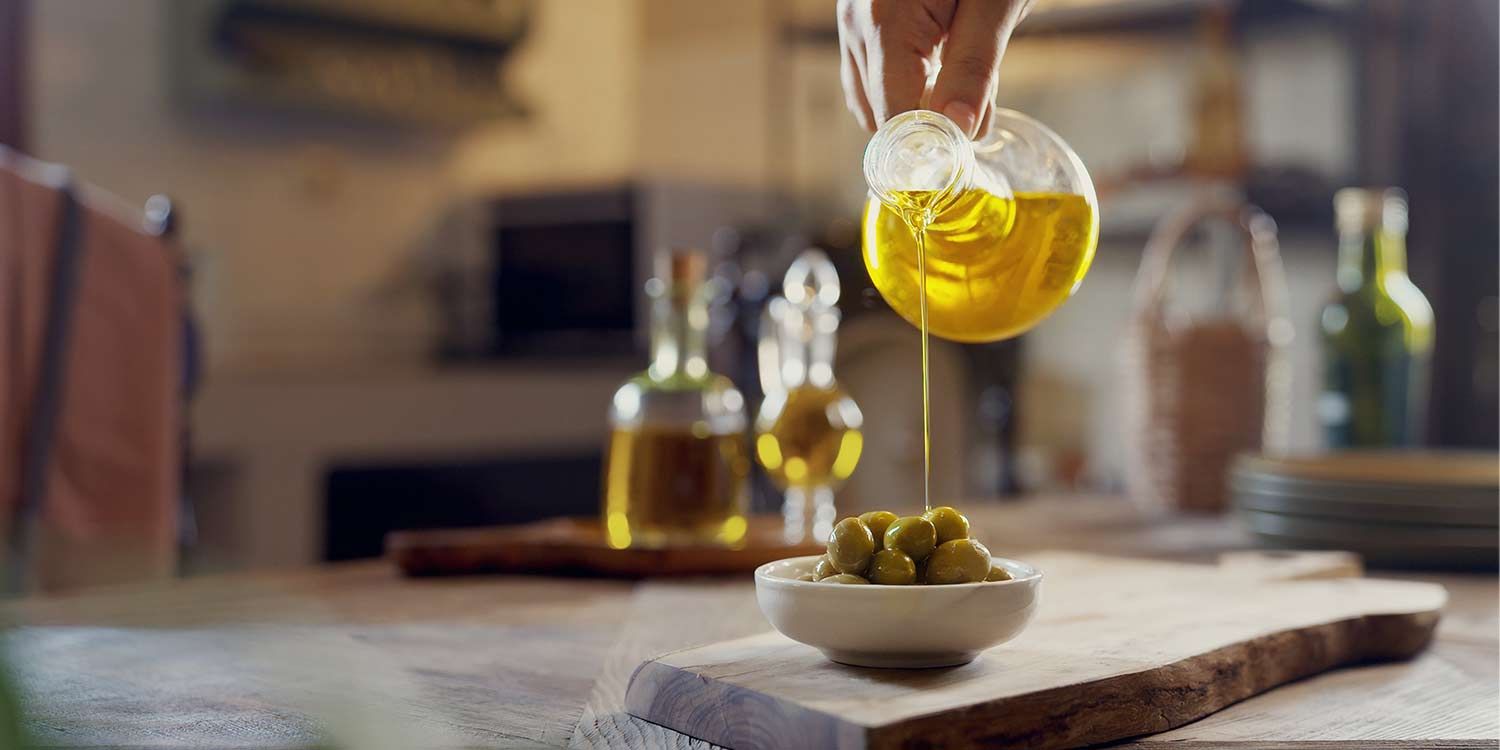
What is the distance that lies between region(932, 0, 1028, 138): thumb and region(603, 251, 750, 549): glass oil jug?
505 millimetres

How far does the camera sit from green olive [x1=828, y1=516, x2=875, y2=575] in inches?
29.1

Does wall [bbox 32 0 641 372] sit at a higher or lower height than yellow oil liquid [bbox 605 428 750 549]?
higher

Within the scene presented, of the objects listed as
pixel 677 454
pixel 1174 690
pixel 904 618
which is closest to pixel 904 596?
pixel 904 618

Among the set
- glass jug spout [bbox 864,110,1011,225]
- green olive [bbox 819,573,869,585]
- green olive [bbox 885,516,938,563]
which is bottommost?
green olive [bbox 819,573,869,585]

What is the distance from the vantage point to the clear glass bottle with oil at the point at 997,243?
88 cm

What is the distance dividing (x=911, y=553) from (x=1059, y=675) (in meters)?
0.09

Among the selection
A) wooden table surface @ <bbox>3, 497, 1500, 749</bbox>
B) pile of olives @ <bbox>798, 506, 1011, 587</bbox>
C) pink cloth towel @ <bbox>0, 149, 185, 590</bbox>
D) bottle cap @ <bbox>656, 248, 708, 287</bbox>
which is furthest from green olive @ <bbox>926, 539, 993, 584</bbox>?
pink cloth towel @ <bbox>0, 149, 185, 590</bbox>

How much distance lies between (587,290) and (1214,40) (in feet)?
6.17

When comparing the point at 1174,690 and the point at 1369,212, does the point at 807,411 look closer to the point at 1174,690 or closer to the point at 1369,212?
the point at 1174,690

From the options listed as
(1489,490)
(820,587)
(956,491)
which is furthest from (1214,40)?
(820,587)

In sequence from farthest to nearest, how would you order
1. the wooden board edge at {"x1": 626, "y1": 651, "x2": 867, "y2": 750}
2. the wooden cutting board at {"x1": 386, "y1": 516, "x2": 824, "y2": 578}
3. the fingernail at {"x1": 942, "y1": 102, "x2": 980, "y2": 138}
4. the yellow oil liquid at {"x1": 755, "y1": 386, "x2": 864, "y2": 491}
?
1. the yellow oil liquid at {"x1": 755, "y1": 386, "x2": 864, "y2": 491}
2. the wooden cutting board at {"x1": 386, "y1": 516, "x2": 824, "y2": 578}
3. the fingernail at {"x1": 942, "y1": 102, "x2": 980, "y2": 138}
4. the wooden board edge at {"x1": 626, "y1": 651, "x2": 867, "y2": 750}

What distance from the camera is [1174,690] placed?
28.9 inches

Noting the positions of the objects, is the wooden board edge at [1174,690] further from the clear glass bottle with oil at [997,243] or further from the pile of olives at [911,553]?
the clear glass bottle with oil at [997,243]

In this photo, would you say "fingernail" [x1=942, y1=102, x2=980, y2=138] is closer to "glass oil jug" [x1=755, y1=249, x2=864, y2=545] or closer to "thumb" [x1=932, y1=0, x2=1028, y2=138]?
"thumb" [x1=932, y1=0, x2=1028, y2=138]
